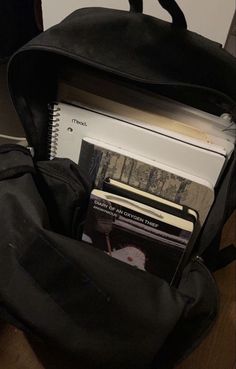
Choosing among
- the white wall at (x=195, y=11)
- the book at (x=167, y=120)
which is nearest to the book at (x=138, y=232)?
the book at (x=167, y=120)

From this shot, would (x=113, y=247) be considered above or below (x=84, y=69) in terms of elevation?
below

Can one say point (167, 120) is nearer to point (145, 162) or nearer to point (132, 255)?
point (145, 162)

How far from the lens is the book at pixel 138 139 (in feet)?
2.08

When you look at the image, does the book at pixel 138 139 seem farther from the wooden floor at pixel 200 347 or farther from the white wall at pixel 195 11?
the wooden floor at pixel 200 347

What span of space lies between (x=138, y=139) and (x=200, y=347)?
433 millimetres

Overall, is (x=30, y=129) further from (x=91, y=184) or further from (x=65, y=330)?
(x=65, y=330)

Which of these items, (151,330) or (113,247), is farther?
(113,247)

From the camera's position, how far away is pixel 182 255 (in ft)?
2.20

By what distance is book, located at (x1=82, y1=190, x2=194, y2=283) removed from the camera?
0.65m

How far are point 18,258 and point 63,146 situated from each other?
0.76ft

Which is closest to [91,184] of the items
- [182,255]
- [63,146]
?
[63,146]

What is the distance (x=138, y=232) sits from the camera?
0.66 meters

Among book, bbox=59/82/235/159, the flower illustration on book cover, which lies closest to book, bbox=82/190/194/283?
the flower illustration on book cover

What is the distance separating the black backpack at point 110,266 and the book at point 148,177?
50mm
